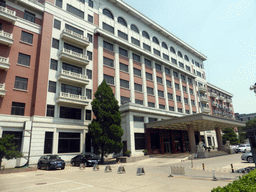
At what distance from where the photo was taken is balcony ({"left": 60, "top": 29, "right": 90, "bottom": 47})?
31.2 m

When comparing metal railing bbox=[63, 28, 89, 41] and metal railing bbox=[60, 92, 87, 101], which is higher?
metal railing bbox=[63, 28, 89, 41]

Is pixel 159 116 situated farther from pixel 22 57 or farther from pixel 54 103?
pixel 22 57

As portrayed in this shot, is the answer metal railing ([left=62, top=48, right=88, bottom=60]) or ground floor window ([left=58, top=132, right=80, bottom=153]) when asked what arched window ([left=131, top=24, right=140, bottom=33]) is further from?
ground floor window ([left=58, top=132, right=80, bottom=153])

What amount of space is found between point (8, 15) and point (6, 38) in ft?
12.1

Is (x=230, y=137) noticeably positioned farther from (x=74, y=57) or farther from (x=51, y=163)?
(x=51, y=163)

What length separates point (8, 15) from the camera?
26344mm

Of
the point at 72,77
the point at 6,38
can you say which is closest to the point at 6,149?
the point at 72,77

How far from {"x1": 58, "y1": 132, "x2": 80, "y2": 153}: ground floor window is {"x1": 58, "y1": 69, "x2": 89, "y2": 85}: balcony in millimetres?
8751

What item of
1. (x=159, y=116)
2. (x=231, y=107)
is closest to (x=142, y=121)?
(x=159, y=116)

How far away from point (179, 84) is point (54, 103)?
38427 millimetres

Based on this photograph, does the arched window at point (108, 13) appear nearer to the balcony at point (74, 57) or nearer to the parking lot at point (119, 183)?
the balcony at point (74, 57)

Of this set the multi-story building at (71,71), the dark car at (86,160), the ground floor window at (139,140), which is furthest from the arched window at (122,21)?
the dark car at (86,160)

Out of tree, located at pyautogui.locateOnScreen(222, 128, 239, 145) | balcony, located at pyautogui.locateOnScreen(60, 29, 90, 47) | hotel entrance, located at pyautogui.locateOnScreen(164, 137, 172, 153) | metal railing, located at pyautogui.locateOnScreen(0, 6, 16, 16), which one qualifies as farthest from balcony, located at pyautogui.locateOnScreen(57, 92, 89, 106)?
tree, located at pyautogui.locateOnScreen(222, 128, 239, 145)

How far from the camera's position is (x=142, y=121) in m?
35.9
